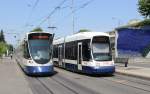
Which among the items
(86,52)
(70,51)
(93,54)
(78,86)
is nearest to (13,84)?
(78,86)

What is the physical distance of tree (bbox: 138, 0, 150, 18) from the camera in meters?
79.3

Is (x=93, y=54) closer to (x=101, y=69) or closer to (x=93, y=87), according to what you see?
(x=101, y=69)

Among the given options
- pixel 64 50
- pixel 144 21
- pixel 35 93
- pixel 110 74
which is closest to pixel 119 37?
pixel 144 21

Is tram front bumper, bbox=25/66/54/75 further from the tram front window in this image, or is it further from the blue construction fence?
the blue construction fence

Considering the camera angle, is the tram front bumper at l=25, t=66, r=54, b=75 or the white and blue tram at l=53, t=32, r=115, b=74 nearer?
the white and blue tram at l=53, t=32, r=115, b=74

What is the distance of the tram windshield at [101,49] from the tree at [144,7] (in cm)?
5058


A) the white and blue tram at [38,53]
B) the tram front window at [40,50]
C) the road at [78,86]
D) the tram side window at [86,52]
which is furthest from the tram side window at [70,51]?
the road at [78,86]

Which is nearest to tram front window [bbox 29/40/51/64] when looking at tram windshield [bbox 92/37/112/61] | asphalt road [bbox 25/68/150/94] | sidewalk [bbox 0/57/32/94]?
sidewalk [bbox 0/57/32/94]

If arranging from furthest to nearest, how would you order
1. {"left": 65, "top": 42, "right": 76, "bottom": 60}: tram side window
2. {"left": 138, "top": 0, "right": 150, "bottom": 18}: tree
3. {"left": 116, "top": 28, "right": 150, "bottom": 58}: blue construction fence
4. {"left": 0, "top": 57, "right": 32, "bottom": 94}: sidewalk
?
1. {"left": 138, "top": 0, "right": 150, "bottom": 18}: tree
2. {"left": 116, "top": 28, "right": 150, "bottom": 58}: blue construction fence
3. {"left": 65, "top": 42, "right": 76, "bottom": 60}: tram side window
4. {"left": 0, "top": 57, "right": 32, "bottom": 94}: sidewalk

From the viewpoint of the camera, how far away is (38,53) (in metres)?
30.4

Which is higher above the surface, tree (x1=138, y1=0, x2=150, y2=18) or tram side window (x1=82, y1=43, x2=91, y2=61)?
tree (x1=138, y1=0, x2=150, y2=18)

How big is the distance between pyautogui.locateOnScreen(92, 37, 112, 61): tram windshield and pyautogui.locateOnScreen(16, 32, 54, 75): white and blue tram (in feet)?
10.9

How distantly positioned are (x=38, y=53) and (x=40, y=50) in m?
0.30

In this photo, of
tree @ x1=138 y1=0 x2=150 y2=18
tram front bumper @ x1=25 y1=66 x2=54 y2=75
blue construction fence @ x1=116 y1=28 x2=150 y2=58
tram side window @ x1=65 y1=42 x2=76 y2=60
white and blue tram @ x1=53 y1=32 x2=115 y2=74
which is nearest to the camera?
white and blue tram @ x1=53 y1=32 x2=115 y2=74
